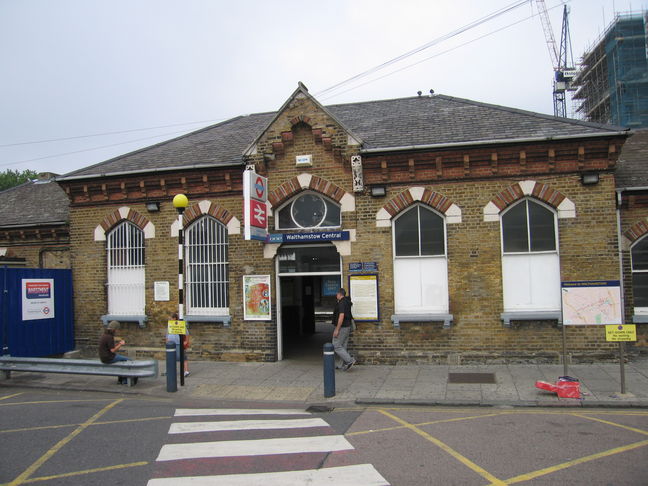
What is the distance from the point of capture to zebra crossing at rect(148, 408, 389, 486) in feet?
19.3

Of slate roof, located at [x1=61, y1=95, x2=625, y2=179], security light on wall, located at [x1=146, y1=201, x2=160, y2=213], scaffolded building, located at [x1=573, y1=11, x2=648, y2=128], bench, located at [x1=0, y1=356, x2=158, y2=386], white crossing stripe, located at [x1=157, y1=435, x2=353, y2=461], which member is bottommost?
white crossing stripe, located at [x1=157, y1=435, x2=353, y2=461]

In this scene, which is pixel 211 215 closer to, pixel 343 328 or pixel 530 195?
Answer: pixel 343 328

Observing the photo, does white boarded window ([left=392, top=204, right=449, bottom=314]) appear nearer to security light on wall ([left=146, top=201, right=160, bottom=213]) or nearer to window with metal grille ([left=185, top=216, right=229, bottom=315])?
window with metal grille ([left=185, top=216, right=229, bottom=315])

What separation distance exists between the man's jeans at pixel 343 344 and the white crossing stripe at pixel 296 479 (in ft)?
20.1

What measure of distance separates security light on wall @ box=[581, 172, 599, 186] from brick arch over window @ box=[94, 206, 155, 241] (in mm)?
11257

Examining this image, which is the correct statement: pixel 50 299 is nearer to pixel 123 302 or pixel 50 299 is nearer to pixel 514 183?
pixel 123 302

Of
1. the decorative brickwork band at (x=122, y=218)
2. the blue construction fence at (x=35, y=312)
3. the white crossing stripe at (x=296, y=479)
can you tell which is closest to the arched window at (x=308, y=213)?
the decorative brickwork band at (x=122, y=218)

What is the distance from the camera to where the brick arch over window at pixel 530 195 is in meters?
12.5

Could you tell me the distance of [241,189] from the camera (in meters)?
14.2

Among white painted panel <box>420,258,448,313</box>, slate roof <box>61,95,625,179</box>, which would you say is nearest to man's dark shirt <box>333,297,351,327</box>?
white painted panel <box>420,258,448,313</box>

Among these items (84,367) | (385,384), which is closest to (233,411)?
(385,384)

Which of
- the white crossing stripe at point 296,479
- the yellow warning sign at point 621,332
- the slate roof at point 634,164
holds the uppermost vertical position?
the slate roof at point 634,164

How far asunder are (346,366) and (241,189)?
5456 mm

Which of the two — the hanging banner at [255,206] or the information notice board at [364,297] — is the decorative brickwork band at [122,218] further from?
Answer: the information notice board at [364,297]
